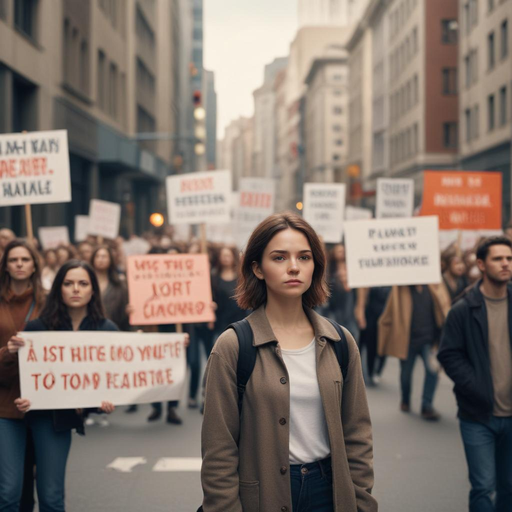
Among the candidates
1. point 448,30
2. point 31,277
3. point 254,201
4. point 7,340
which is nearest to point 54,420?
point 7,340

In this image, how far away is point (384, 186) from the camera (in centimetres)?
1652

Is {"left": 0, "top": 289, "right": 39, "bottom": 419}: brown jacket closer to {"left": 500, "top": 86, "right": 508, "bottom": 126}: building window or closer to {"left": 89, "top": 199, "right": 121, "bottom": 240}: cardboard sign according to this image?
{"left": 89, "top": 199, "right": 121, "bottom": 240}: cardboard sign

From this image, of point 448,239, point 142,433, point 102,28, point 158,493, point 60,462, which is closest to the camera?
point 60,462

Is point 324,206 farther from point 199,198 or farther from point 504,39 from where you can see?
point 504,39

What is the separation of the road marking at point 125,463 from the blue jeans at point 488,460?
3303mm

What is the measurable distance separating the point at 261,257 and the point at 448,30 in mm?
53723

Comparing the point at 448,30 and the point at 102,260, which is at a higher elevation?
the point at 448,30

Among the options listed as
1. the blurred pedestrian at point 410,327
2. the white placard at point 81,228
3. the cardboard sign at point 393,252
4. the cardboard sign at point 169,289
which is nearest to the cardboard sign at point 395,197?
the blurred pedestrian at point 410,327

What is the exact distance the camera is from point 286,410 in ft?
10.8

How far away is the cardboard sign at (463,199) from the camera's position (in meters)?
13.2

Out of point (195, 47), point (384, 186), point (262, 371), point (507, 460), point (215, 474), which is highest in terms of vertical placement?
point (195, 47)

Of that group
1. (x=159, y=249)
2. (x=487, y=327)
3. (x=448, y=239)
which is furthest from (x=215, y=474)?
(x=448, y=239)

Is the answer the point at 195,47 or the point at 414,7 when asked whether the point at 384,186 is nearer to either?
the point at 414,7

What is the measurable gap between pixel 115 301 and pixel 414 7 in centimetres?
5056
